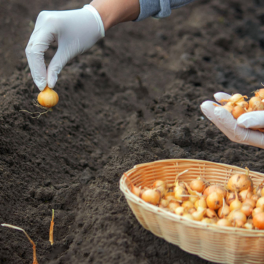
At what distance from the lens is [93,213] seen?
1998mm

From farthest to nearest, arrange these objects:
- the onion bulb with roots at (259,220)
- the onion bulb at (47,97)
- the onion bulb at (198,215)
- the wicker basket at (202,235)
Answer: the onion bulb at (47,97) → the onion bulb at (198,215) → the onion bulb with roots at (259,220) → the wicker basket at (202,235)

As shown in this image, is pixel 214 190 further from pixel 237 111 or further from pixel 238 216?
pixel 237 111

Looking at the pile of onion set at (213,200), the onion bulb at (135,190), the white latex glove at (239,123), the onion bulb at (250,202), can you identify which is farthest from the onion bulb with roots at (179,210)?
the white latex glove at (239,123)

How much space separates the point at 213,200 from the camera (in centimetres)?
179

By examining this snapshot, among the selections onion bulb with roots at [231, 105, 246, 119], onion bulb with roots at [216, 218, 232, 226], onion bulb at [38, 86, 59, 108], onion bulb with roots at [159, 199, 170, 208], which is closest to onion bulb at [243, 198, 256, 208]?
onion bulb with roots at [216, 218, 232, 226]

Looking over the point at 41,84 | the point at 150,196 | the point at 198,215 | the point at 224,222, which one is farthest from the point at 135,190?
the point at 41,84

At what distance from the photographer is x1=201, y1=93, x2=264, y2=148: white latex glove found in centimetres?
190

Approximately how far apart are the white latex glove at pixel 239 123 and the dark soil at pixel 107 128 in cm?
50

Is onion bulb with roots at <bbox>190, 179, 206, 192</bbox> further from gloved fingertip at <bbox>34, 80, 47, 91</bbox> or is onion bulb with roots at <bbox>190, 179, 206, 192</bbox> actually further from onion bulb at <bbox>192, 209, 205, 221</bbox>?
gloved fingertip at <bbox>34, 80, 47, 91</bbox>

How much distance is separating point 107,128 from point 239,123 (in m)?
1.73

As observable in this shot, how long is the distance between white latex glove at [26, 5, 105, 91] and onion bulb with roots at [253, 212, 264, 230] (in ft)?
5.25

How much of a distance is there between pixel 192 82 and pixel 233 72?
2.98 feet

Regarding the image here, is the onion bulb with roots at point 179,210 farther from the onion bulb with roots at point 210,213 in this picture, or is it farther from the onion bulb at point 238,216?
the onion bulb at point 238,216

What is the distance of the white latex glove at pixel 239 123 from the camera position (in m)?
1.90
